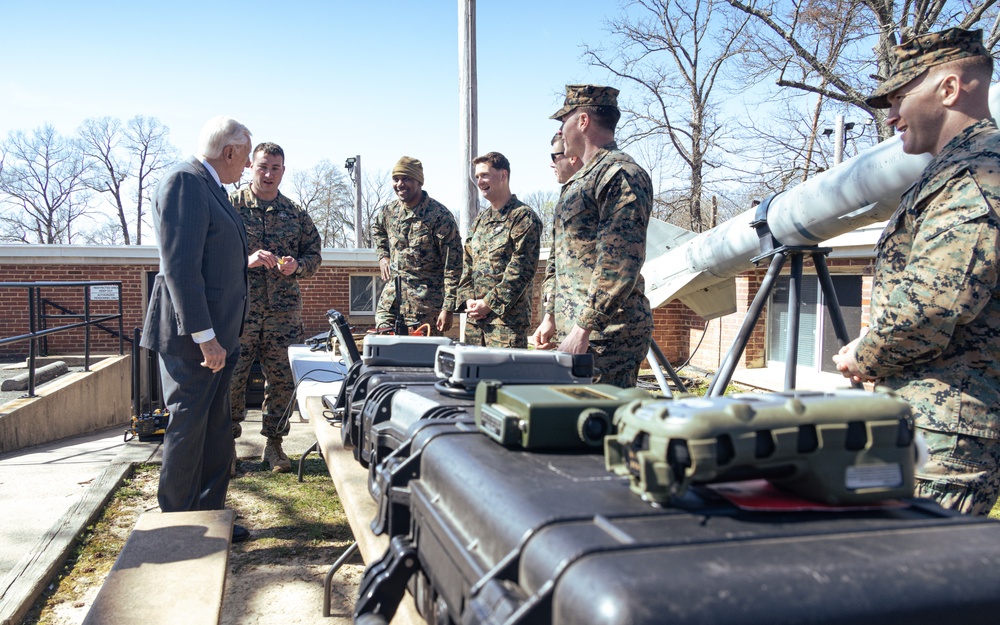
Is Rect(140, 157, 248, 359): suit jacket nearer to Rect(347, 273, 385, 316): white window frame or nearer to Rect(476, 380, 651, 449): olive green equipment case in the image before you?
Rect(476, 380, 651, 449): olive green equipment case

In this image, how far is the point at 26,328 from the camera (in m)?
14.8

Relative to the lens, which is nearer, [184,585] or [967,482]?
[967,482]

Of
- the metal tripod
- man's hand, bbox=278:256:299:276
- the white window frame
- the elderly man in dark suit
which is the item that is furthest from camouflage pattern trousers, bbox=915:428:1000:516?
the white window frame

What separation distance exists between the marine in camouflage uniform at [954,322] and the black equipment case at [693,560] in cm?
87

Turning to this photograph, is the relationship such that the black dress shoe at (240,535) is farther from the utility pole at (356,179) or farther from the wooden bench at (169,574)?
the utility pole at (356,179)

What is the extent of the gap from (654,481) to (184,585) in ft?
5.27

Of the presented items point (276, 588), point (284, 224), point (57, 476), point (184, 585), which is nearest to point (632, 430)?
point (184, 585)

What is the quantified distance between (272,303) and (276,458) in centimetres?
104

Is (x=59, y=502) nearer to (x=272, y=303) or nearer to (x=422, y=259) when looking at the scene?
(x=272, y=303)

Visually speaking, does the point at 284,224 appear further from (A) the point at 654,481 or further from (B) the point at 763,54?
(B) the point at 763,54

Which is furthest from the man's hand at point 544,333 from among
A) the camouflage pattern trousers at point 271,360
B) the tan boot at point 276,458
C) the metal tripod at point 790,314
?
the tan boot at point 276,458

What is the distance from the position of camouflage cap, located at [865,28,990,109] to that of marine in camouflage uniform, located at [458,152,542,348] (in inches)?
108

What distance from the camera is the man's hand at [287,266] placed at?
4711mm

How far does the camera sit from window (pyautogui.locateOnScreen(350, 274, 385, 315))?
49.3 ft
